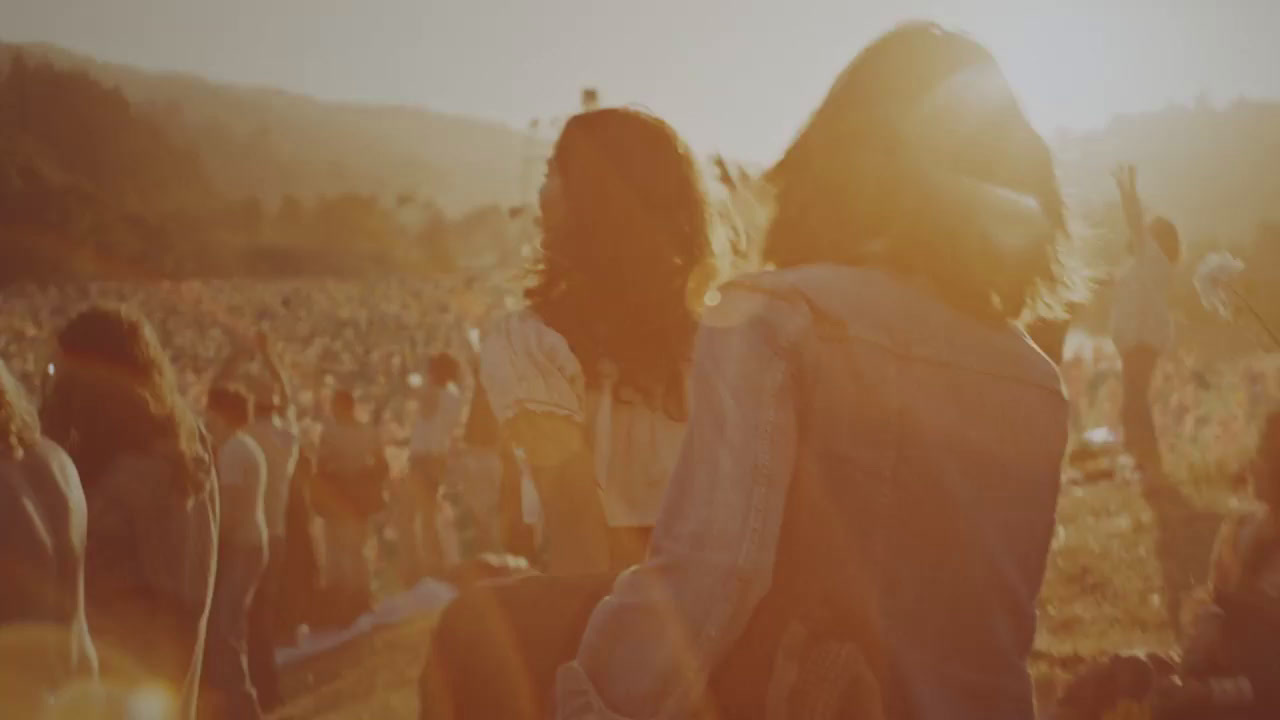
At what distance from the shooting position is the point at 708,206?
2484 millimetres

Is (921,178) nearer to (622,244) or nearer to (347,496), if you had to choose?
(622,244)

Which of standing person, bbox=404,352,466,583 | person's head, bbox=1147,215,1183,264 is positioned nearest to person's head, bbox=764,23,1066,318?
standing person, bbox=404,352,466,583

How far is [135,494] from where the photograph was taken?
11.4ft

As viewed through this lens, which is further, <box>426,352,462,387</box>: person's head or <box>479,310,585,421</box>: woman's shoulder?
<box>426,352,462,387</box>: person's head

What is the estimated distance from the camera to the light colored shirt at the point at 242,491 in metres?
5.64

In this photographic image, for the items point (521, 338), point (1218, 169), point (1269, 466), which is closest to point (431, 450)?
point (1269, 466)

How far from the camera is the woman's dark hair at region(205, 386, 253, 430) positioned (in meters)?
A: 6.14

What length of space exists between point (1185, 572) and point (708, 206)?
4911 mm

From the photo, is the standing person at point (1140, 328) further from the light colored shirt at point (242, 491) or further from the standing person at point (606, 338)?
the standing person at point (606, 338)

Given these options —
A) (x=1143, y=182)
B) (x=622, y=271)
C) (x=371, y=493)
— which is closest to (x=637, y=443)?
(x=622, y=271)

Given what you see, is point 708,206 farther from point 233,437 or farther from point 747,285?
point 233,437

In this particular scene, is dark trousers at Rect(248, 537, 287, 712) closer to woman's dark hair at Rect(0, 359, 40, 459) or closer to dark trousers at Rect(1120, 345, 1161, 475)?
woman's dark hair at Rect(0, 359, 40, 459)

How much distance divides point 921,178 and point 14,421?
2.14 meters

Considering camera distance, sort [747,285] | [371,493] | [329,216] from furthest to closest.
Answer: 1. [329,216]
2. [371,493]
3. [747,285]
